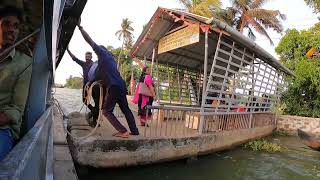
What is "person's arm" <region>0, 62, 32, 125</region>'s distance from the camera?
219cm

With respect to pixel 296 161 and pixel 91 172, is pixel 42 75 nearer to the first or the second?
pixel 91 172

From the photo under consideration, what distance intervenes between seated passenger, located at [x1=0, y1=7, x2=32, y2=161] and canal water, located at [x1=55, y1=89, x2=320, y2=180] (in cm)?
373

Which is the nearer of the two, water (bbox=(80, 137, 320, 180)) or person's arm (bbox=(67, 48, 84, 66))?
water (bbox=(80, 137, 320, 180))

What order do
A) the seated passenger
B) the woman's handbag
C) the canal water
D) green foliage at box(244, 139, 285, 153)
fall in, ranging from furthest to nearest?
green foliage at box(244, 139, 285, 153) → the woman's handbag → the canal water → the seated passenger

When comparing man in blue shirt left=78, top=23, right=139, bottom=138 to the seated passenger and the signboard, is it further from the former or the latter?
the seated passenger

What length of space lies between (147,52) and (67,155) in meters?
7.00

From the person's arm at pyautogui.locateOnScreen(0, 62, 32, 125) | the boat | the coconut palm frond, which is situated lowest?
the boat

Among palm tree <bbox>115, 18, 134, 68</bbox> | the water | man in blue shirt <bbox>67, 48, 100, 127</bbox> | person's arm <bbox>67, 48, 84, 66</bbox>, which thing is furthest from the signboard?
palm tree <bbox>115, 18, 134, 68</bbox>

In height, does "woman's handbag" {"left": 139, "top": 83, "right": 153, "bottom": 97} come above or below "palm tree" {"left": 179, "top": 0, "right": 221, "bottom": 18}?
below

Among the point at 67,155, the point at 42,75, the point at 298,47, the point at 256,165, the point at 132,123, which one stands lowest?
the point at 256,165

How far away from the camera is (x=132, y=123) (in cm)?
645

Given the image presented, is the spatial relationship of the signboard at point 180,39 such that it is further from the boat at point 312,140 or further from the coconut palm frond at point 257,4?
the coconut palm frond at point 257,4

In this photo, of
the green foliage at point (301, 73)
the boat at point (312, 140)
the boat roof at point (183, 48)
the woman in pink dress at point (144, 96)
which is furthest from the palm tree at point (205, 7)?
the woman in pink dress at point (144, 96)

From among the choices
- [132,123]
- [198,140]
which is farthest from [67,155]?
[198,140]
